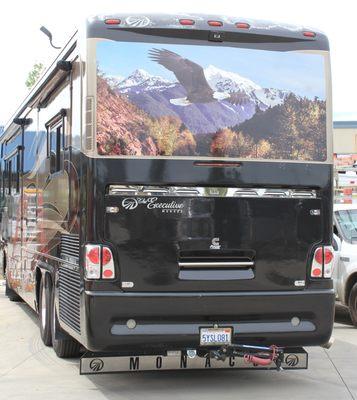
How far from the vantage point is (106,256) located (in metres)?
5.99

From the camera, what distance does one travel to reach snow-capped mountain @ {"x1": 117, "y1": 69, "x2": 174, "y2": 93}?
6.19 m

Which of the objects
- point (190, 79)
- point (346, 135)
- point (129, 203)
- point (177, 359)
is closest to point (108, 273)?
point (129, 203)

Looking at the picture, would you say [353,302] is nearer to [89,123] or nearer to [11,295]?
[89,123]

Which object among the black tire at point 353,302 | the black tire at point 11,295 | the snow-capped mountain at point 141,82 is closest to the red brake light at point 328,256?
the snow-capped mountain at point 141,82

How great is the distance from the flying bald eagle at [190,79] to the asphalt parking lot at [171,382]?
9.36 ft

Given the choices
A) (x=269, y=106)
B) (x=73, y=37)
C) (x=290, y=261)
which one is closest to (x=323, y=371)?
(x=290, y=261)

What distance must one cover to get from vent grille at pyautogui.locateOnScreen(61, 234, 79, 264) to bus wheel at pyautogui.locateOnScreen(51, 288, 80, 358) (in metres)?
1.06

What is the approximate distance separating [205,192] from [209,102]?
34.2 inches

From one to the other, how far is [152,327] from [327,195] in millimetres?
2152

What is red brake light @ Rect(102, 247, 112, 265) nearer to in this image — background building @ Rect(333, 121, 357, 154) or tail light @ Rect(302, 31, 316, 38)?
tail light @ Rect(302, 31, 316, 38)

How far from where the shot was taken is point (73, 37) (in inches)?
263

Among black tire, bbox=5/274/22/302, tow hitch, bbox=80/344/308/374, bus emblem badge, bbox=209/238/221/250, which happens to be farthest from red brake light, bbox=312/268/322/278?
black tire, bbox=5/274/22/302

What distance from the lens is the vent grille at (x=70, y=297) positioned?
6.39 metres

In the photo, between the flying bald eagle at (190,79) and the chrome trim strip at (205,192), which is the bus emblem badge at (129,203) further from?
the flying bald eagle at (190,79)
